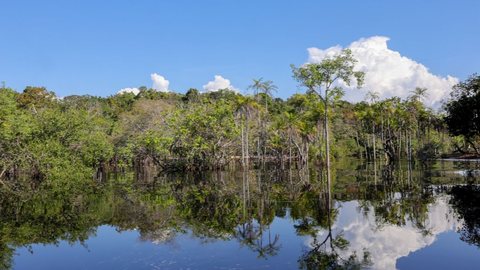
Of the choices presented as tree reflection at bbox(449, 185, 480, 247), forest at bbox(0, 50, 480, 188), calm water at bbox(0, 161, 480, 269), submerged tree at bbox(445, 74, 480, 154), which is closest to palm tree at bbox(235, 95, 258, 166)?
forest at bbox(0, 50, 480, 188)

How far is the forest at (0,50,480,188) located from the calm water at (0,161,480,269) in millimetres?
10600

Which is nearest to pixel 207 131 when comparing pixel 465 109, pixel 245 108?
pixel 245 108

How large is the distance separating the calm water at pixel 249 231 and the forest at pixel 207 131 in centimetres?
1060

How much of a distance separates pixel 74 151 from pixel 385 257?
32.2m

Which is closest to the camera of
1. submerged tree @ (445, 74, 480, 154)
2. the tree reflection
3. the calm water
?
the calm water

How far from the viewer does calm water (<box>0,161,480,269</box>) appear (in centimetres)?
1086

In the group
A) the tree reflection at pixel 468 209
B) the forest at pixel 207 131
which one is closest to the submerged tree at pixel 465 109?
the forest at pixel 207 131

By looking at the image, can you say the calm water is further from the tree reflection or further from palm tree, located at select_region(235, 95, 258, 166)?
palm tree, located at select_region(235, 95, 258, 166)

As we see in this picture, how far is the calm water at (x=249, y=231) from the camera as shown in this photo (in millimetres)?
10859

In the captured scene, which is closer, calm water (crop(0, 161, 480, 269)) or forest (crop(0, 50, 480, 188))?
calm water (crop(0, 161, 480, 269))

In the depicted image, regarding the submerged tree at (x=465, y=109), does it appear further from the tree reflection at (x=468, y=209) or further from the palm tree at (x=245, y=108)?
the palm tree at (x=245, y=108)

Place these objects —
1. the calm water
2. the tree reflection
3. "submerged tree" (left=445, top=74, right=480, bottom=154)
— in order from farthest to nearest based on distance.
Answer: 1. "submerged tree" (left=445, top=74, right=480, bottom=154)
2. the tree reflection
3. the calm water

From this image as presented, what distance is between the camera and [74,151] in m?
37.0

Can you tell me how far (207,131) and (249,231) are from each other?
3518 centimetres
